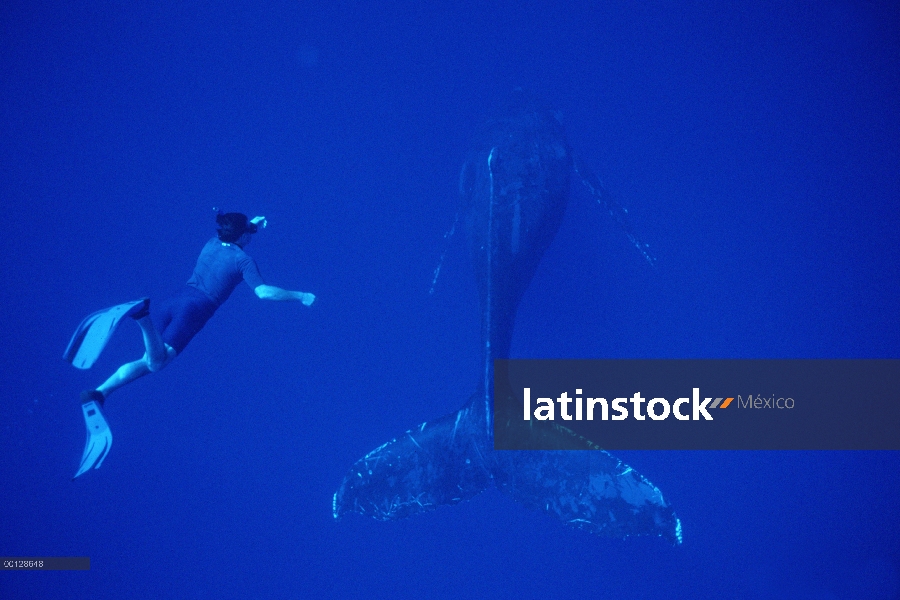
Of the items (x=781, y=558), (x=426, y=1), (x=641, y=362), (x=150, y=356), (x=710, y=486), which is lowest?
(x=781, y=558)

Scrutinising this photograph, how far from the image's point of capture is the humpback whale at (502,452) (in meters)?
6.93

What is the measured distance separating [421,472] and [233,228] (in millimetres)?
4639

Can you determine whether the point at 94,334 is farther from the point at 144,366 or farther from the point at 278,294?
the point at 278,294

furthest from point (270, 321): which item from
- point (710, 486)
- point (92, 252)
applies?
point (710, 486)

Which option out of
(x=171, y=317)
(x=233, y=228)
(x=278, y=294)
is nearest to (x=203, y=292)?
(x=171, y=317)

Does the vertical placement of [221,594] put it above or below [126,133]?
below

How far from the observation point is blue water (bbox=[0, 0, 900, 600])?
12359 mm

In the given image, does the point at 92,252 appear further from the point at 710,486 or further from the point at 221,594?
the point at 710,486

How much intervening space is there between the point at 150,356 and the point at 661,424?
11.6 m

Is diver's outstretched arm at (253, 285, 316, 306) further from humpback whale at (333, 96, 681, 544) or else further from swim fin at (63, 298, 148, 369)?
humpback whale at (333, 96, 681, 544)

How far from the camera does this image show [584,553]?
41.8 ft
